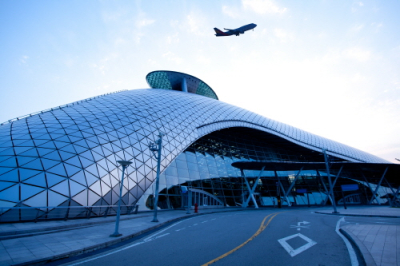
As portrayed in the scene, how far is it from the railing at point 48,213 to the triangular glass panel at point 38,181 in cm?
189

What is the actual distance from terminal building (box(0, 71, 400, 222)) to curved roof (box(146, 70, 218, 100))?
1.46 feet

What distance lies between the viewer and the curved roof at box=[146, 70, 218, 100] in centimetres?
5675

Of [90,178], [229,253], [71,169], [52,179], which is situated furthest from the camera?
[90,178]

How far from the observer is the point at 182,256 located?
6.02 meters

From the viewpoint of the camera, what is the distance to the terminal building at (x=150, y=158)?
15031 millimetres

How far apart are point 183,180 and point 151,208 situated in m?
7.17

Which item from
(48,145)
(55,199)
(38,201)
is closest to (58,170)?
(55,199)

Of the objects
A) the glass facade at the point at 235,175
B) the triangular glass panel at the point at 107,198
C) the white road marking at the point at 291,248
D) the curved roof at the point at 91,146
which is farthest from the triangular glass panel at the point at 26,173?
the white road marking at the point at 291,248

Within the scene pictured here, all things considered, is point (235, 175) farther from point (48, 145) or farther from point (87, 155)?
point (48, 145)

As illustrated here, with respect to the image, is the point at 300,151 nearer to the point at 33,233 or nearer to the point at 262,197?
the point at 262,197

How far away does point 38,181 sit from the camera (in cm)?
1456

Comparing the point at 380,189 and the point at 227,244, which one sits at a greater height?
the point at 227,244

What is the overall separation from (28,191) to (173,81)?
49.1 m

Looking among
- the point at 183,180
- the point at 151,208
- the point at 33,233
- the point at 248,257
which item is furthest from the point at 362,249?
the point at 183,180
